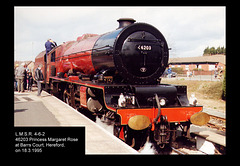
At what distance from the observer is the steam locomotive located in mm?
5918

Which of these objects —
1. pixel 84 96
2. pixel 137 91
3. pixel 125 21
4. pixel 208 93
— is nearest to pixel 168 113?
pixel 137 91

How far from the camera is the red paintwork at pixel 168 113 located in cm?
562

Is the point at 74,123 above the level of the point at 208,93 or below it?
below

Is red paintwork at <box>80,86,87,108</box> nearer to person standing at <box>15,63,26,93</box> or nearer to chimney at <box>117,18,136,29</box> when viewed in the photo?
chimney at <box>117,18,136,29</box>

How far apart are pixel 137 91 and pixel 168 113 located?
3.18ft

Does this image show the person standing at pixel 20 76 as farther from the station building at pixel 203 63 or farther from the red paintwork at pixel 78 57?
the station building at pixel 203 63

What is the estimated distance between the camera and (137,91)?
6.07m

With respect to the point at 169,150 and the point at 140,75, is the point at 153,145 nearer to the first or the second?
the point at 169,150

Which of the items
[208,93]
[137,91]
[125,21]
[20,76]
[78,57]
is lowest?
[208,93]

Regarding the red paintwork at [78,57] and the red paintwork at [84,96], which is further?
the red paintwork at [78,57]

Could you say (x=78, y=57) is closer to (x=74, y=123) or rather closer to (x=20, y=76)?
(x=74, y=123)

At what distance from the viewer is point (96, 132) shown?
5.93 metres

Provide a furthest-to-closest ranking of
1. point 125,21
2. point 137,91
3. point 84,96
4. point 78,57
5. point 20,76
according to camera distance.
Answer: point 20,76 → point 78,57 → point 84,96 → point 125,21 → point 137,91

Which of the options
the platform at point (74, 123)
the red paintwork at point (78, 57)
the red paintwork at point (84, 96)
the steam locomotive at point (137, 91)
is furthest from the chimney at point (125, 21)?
the platform at point (74, 123)
